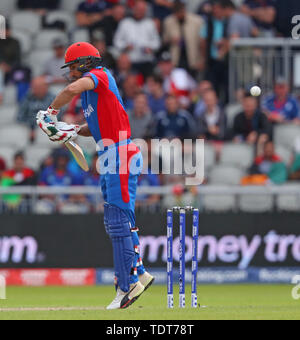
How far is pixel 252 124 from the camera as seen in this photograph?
15.6 m

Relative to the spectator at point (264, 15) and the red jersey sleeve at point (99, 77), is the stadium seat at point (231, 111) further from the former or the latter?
the red jersey sleeve at point (99, 77)

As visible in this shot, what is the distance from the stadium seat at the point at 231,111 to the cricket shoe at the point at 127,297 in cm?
766

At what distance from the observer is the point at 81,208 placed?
46.7 feet

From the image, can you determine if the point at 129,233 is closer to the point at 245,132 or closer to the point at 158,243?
the point at 158,243

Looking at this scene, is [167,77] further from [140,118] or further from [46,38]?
[46,38]

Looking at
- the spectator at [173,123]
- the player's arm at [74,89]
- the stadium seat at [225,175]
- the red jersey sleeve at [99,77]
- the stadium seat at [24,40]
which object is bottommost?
the stadium seat at [225,175]

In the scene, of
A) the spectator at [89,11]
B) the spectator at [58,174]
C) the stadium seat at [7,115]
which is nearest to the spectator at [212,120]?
the spectator at [58,174]

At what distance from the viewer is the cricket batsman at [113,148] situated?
8383 mm

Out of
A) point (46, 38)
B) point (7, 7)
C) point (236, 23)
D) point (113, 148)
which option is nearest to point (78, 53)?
point (113, 148)

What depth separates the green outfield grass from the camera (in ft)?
24.8

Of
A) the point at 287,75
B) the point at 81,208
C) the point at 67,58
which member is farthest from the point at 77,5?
the point at 67,58

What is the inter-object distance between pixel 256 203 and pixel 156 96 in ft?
10.4

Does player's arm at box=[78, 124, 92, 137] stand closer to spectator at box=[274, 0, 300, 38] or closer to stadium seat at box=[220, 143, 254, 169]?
stadium seat at box=[220, 143, 254, 169]

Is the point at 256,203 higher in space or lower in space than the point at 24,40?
lower
